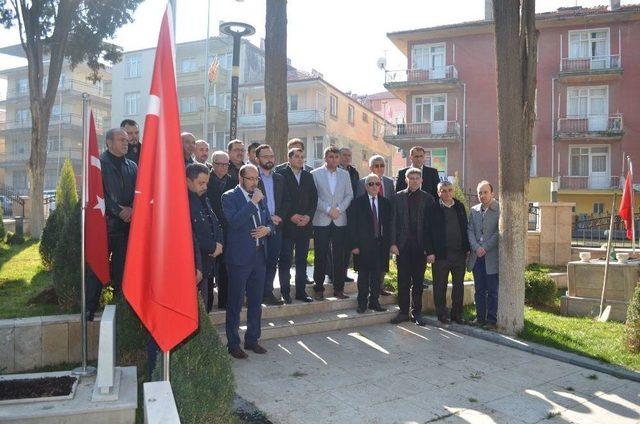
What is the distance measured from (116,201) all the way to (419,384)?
11.8 feet

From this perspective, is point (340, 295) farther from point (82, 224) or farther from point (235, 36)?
point (235, 36)

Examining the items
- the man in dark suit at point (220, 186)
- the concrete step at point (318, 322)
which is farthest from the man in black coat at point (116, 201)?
the concrete step at point (318, 322)

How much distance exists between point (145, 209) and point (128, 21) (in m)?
15.4

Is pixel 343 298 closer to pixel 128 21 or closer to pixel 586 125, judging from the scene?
pixel 128 21

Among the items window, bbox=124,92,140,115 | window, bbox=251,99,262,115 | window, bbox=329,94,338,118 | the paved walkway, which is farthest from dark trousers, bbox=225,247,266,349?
window, bbox=124,92,140,115

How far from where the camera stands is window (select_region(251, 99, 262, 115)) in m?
41.3

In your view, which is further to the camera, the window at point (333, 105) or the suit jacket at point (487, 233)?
the window at point (333, 105)

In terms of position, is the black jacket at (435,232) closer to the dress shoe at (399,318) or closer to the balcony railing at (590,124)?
the dress shoe at (399,318)

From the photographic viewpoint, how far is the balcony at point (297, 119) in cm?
3825

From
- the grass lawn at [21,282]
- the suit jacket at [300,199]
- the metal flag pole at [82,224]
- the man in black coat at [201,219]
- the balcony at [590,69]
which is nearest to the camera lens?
the metal flag pole at [82,224]

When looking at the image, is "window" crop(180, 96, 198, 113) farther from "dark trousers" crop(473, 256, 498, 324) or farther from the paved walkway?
the paved walkway

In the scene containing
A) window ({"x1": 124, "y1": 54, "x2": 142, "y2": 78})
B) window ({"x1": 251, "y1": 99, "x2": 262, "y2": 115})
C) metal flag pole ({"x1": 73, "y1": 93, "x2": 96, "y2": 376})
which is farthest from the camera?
window ({"x1": 124, "y1": 54, "x2": 142, "y2": 78})

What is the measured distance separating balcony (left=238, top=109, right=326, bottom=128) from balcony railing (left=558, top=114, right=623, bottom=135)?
15587 mm

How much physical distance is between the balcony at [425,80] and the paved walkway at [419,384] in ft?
94.2
